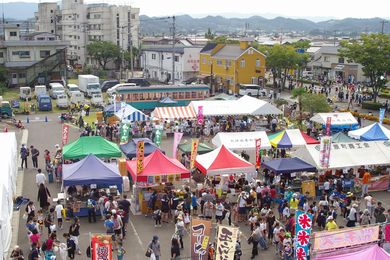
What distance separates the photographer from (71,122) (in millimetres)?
32344

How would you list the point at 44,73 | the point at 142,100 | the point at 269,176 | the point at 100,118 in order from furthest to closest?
the point at 44,73, the point at 142,100, the point at 100,118, the point at 269,176

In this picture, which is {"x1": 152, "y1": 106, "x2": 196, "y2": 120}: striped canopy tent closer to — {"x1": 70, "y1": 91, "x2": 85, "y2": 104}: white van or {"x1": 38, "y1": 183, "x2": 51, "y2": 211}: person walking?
{"x1": 38, "y1": 183, "x2": 51, "y2": 211}: person walking

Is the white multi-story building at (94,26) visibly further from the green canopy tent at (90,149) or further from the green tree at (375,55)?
the green canopy tent at (90,149)

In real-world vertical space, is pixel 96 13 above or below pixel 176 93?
above

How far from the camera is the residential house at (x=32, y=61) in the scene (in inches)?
1975

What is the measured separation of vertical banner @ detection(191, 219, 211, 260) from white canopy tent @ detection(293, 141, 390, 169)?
26.6ft

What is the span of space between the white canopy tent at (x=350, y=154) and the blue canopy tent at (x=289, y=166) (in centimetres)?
33

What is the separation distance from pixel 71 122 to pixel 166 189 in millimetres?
18336

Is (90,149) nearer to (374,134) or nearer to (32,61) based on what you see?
(374,134)

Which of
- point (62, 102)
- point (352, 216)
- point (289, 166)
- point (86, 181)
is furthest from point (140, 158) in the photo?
point (62, 102)

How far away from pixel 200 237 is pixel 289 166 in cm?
745

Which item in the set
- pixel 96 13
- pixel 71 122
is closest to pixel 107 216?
pixel 71 122

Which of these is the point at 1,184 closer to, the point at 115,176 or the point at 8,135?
the point at 115,176

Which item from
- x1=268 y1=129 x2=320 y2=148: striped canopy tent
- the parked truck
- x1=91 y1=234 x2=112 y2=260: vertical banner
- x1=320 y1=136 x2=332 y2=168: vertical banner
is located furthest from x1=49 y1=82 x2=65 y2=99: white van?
x1=91 y1=234 x2=112 y2=260: vertical banner
